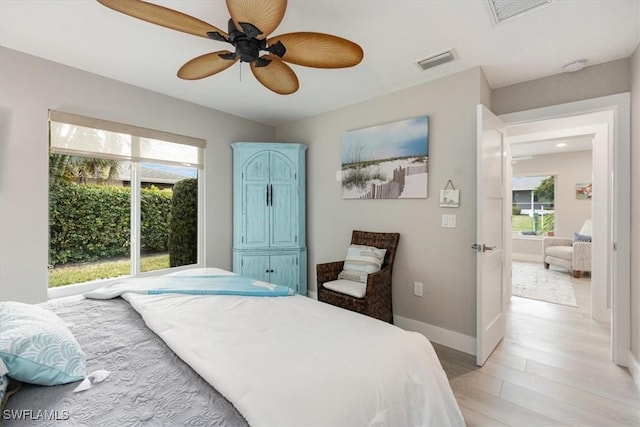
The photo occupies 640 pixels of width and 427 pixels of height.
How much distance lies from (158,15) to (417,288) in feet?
9.24

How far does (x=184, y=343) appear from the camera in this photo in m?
1.12

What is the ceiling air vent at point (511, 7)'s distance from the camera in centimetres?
164

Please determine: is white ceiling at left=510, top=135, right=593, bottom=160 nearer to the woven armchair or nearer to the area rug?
the area rug

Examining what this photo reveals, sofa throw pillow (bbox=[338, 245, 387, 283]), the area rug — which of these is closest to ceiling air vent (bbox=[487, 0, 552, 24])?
sofa throw pillow (bbox=[338, 245, 387, 283])

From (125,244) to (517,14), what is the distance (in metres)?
3.76

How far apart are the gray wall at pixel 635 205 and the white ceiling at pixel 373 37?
0.28 m

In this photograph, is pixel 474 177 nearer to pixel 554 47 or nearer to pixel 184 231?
pixel 554 47

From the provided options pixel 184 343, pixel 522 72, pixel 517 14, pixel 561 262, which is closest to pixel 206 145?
pixel 184 343

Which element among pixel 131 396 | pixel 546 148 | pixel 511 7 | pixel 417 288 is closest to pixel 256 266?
pixel 417 288

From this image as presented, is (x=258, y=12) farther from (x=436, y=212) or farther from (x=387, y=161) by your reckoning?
(x=436, y=212)

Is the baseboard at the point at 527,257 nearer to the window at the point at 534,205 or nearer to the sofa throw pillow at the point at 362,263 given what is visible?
the window at the point at 534,205

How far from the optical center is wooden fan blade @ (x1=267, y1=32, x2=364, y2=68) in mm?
1464

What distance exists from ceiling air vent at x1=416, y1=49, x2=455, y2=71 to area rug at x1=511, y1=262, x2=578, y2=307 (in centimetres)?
350


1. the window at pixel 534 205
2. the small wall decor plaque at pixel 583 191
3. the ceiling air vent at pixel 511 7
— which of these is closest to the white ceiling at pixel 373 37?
the ceiling air vent at pixel 511 7
